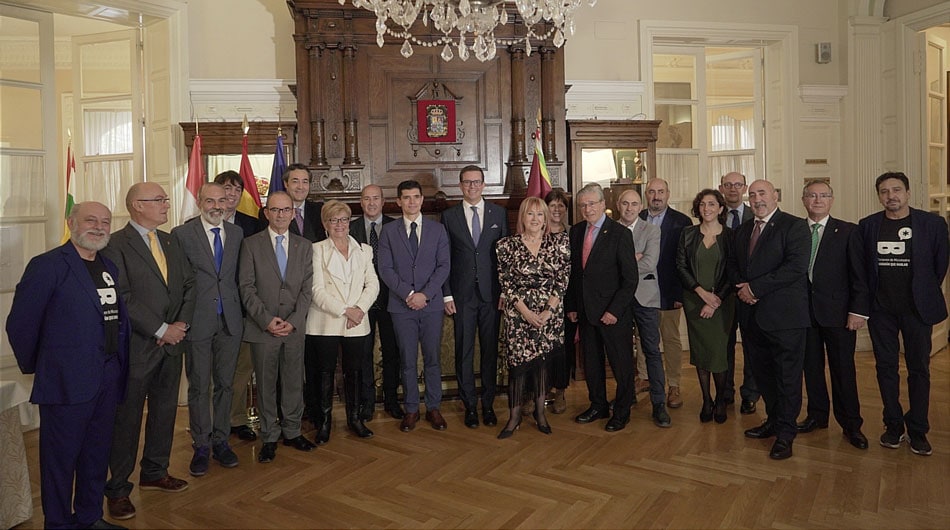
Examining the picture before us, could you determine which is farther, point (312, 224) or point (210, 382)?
point (312, 224)

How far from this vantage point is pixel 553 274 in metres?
4.66

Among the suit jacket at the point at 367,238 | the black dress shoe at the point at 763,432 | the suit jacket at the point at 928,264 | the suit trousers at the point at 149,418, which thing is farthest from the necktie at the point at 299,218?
the suit jacket at the point at 928,264

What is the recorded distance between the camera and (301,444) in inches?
176

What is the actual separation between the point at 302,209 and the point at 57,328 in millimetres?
2115

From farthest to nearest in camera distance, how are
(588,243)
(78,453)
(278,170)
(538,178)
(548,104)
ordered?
(548,104)
(538,178)
(278,170)
(588,243)
(78,453)

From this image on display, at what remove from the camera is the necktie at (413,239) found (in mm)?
4848

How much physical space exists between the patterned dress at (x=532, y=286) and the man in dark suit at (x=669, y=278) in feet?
→ 2.88

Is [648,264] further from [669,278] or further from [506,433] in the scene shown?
[506,433]

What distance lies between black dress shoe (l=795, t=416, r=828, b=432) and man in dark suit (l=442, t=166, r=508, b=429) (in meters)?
1.90

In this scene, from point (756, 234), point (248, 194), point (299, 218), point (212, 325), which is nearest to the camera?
point (212, 325)

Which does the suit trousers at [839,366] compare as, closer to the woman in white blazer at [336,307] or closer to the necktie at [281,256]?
the woman in white blazer at [336,307]

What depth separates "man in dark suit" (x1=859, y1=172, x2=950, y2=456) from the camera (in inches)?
164

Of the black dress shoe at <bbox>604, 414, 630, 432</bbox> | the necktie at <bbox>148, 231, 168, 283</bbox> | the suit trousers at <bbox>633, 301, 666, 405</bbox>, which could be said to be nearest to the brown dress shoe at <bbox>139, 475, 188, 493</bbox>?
the necktie at <bbox>148, 231, 168, 283</bbox>

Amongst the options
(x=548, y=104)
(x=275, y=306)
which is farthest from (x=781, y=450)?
(x=548, y=104)
